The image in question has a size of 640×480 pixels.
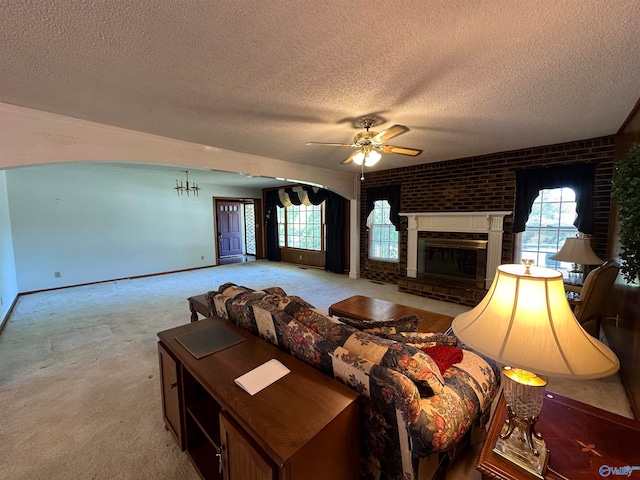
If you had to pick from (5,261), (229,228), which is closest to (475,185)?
(229,228)

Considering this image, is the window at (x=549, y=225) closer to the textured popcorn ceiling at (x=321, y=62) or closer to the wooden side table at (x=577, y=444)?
the textured popcorn ceiling at (x=321, y=62)

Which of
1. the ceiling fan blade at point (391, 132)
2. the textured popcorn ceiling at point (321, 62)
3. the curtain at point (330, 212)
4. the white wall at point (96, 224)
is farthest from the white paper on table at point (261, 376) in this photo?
the curtain at point (330, 212)

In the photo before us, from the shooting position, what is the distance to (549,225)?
3.74 meters

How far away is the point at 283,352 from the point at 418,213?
13.5 feet

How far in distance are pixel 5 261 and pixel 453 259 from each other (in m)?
6.87

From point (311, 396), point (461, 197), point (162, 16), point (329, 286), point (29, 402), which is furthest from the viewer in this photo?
point (329, 286)

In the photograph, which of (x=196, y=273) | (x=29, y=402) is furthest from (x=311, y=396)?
(x=196, y=273)

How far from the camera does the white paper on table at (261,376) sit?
1.07 m

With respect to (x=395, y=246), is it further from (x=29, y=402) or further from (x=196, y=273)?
(x=29, y=402)

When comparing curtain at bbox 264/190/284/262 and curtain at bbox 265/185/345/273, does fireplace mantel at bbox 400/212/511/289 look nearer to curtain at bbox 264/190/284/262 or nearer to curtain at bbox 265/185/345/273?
curtain at bbox 265/185/345/273

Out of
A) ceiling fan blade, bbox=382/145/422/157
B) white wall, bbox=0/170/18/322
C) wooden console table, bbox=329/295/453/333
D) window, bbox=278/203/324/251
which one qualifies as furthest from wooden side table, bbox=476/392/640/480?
window, bbox=278/203/324/251

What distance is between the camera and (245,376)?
3.76ft

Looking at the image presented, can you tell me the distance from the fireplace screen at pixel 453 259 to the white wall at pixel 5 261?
20.0 feet

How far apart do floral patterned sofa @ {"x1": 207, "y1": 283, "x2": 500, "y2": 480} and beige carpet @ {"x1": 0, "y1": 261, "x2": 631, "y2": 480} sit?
610 mm
